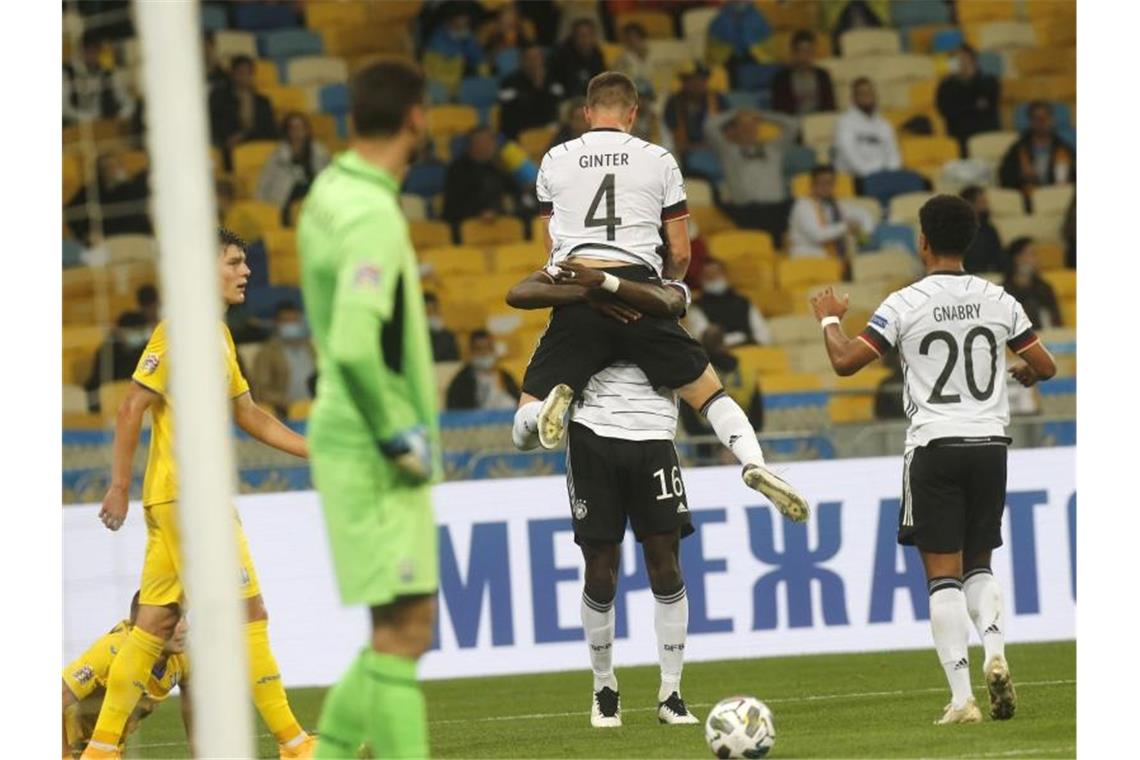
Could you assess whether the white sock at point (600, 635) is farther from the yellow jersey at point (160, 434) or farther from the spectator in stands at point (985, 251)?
the spectator in stands at point (985, 251)

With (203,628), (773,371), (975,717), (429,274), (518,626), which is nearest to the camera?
(203,628)

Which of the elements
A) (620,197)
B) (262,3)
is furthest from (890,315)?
(262,3)

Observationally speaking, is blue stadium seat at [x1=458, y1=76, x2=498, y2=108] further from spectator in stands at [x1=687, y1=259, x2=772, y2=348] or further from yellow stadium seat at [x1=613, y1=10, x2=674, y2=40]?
spectator in stands at [x1=687, y1=259, x2=772, y2=348]

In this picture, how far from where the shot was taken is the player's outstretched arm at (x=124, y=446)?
8.11 meters

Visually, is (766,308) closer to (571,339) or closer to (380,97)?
(571,339)

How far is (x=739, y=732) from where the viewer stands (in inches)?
288

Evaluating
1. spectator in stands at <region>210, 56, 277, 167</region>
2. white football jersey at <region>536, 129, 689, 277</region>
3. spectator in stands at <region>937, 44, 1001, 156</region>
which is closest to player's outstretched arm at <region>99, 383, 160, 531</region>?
white football jersey at <region>536, 129, 689, 277</region>

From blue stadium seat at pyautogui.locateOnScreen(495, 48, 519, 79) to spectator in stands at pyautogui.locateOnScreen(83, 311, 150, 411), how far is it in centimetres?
510

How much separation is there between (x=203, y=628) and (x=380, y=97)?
1609mm

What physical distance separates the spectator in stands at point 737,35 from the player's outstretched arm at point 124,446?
40.0ft

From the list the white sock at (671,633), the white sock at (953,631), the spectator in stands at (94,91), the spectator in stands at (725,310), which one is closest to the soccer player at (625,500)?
the white sock at (671,633)

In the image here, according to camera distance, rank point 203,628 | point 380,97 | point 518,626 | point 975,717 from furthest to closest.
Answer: point 518,626 → point 975,717 → point 380,97 → point 203,628

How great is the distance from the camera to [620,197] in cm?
878

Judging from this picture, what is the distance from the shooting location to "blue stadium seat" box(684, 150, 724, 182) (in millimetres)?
18406
